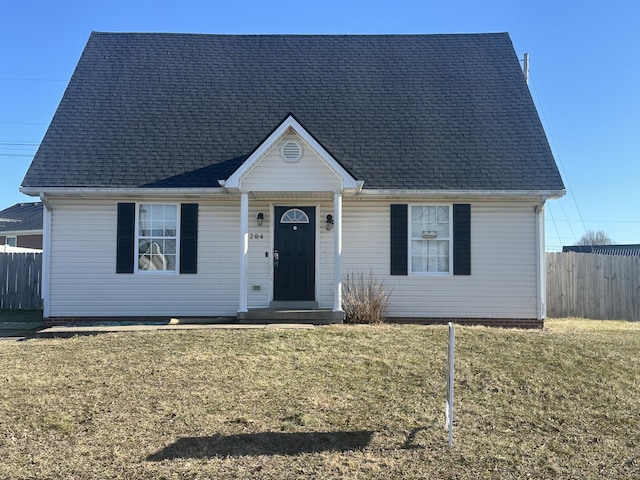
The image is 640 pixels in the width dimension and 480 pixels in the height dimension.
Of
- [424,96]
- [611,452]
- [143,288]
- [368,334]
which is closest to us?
[611,452]

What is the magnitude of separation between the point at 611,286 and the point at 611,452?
1114 cm

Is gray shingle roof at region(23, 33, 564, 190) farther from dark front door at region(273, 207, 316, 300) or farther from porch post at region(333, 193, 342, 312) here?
dark front door at region(273, 207, 316, 300)

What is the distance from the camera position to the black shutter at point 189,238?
1204 cm

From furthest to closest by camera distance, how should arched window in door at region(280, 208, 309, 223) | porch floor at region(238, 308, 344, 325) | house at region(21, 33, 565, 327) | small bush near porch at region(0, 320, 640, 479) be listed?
arched window in door at region(280, 208, 309, 223)
house at region(21, 33, 565, 327)
porch floor at region(238, 308, 344, 325)
small bush near porch at region(0, 320, 640, 479)

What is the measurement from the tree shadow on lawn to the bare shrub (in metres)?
5.92

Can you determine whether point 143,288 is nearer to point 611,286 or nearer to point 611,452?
point 611,452

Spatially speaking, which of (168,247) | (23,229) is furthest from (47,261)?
(23,229)

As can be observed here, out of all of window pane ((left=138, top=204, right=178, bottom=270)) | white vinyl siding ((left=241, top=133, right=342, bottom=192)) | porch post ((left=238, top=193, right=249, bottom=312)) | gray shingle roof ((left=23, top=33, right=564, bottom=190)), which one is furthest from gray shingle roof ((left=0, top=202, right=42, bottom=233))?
white vinyl siding ((left=241, top=133, right=342, bottom=192))

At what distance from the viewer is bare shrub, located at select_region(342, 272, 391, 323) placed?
37.2 feet

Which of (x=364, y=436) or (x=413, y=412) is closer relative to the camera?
(x=364, y=436)

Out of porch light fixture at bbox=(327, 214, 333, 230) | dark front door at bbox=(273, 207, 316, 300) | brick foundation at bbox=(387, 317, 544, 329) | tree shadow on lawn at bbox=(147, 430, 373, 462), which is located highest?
porch light fixture at bbox=(327, 214, 333, 230)

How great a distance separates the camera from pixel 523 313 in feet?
39.5

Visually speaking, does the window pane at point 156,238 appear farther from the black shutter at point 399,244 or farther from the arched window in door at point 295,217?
the black shutter at point 399,244

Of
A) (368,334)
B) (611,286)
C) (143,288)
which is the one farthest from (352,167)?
(611,286)
